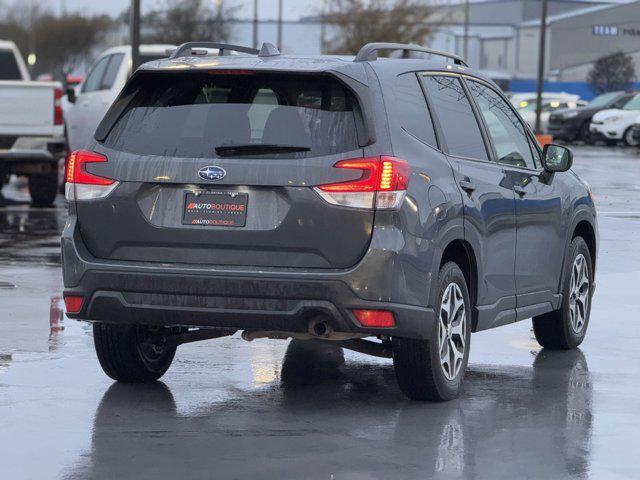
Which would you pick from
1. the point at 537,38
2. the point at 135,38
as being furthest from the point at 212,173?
the point at 537,38

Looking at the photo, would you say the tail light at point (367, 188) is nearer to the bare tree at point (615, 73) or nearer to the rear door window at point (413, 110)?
the rear door window at point (413, 110)

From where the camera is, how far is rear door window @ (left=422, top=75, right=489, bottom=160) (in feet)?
27.6

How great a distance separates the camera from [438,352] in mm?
7902

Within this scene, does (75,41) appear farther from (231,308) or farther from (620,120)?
(231,308)

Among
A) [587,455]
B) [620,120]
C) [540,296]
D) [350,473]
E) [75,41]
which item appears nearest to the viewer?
[350,473]

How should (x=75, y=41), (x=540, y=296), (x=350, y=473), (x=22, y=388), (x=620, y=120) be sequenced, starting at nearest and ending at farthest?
(x=350, y=473)
(x=22, y=388)
(x=540, y=296)
(x=620, y=120)
(x=75, y=41)

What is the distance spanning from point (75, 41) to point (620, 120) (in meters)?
86.8

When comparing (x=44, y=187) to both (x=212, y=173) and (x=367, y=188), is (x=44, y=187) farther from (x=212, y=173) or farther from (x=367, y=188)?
(x=367, y=188)

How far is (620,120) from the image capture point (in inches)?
1907

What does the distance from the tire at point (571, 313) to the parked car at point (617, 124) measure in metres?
38.6

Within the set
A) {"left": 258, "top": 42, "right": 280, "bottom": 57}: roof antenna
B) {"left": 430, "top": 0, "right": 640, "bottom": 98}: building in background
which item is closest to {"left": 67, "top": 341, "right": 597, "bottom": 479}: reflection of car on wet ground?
{"left": 258, "top": 42, "right": 280, "bottom": 57}: roof antenna

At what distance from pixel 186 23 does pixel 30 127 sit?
82.4m

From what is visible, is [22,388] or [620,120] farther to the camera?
[620,120]

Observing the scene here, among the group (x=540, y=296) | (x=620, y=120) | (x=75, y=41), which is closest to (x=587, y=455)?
(x=540, y=296)
